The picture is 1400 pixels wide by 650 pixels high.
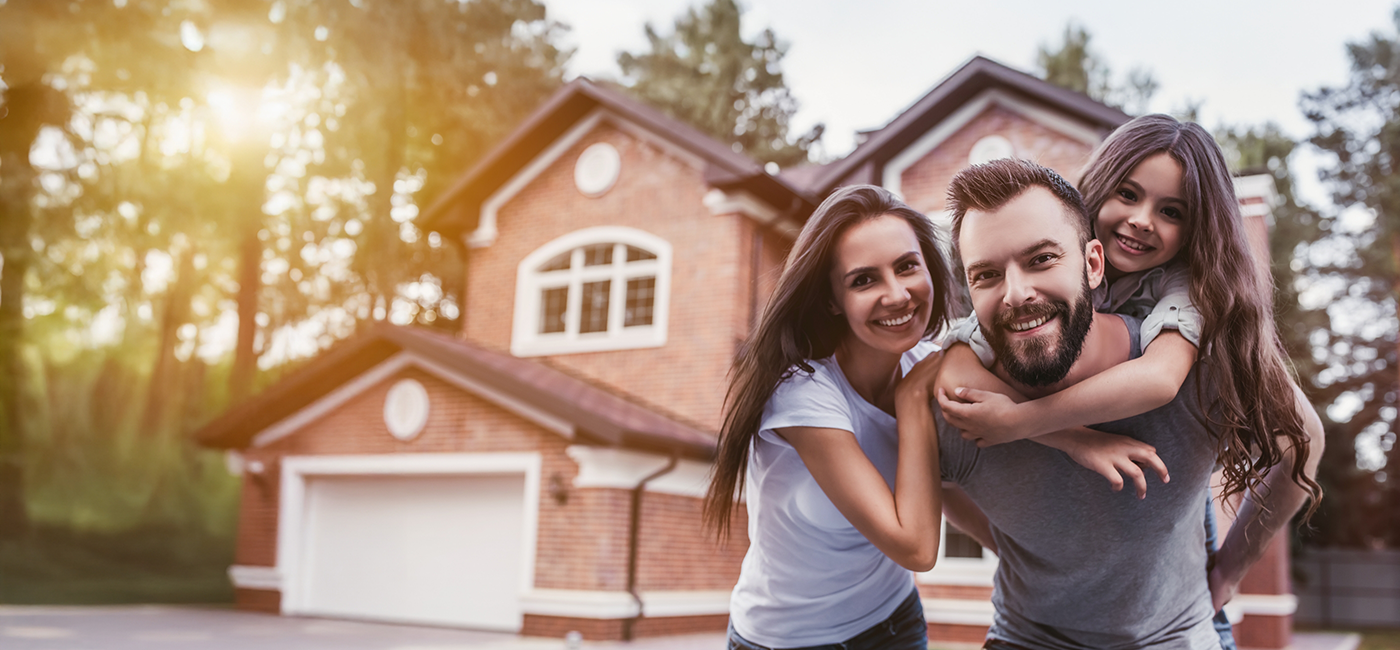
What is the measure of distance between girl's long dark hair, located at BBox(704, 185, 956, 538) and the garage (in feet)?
34.2

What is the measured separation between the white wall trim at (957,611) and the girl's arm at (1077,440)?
11.3m

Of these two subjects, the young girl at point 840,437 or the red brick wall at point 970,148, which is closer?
the young girl at point 840,437

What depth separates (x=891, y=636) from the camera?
2781mm

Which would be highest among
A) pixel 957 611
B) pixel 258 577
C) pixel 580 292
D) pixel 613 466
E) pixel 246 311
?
pixel 246 311

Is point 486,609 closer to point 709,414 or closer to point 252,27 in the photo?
point 709,414

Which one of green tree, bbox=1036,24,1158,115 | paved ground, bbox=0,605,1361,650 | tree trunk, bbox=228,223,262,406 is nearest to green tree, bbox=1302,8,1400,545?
green tree, bbox=1036,24,1158,115

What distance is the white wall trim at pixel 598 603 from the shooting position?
39.1 feet

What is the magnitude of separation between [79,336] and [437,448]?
71.0 ft

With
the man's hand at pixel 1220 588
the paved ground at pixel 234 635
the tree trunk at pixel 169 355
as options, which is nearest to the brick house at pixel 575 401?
the paved ground at pixel 234 635

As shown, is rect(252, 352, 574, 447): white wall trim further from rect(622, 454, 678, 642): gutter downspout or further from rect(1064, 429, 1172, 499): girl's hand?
rect(1064, 429, 1172, 499): girl's hand

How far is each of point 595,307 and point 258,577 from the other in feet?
20.0

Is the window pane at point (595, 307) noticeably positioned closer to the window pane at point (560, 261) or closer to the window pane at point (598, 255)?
the window pane at point (598, 255)

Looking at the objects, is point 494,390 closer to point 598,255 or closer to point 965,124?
point 598,255

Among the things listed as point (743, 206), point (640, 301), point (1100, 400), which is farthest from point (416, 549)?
point (1100, 400)
